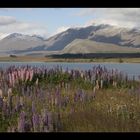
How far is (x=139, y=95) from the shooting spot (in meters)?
11.3

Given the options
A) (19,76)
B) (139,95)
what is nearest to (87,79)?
(19,76)

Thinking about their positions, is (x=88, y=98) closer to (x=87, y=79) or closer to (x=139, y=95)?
(x=139, y=95)

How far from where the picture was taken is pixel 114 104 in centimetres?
1002

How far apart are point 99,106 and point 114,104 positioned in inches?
22.4

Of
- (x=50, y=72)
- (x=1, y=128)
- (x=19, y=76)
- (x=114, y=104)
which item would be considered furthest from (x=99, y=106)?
(x=50, y=72)
